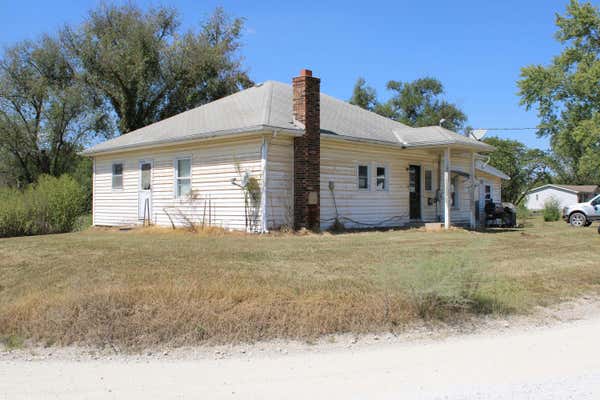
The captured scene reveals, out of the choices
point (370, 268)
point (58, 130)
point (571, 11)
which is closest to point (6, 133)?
point (58, 130)

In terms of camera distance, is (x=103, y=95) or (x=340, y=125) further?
(x=103, y=95)

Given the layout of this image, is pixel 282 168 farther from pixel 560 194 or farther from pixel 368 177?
pixel 560 194

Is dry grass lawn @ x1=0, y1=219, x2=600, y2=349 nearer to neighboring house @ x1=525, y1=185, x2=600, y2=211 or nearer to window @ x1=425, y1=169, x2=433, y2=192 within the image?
window @ x1=425, y1=169, x2=433, y2=192

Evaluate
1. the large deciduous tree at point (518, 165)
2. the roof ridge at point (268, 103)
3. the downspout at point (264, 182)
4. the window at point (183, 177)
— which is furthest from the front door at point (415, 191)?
the large deciduous tree at point (518, 165)

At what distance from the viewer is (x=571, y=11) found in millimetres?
34562

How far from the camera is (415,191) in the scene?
21500 mm

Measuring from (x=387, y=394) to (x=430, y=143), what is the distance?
1525 cm

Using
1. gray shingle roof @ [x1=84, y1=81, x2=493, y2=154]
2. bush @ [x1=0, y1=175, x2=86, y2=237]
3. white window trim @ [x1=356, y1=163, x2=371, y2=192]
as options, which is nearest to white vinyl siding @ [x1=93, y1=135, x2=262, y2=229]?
gray shingle roof @ [x1=84, y1=81, x2=493, y2=154]

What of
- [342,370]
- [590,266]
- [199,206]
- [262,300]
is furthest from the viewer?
[199,206]

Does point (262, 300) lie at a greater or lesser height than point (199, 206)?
lesser

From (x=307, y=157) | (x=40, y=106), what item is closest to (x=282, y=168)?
(x=307, y=157)

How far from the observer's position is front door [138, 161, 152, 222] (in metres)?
20.1

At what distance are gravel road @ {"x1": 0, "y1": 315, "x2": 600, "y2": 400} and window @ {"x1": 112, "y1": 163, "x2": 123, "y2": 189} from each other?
635 inches

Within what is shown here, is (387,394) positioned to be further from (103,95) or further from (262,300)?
(103,95)
